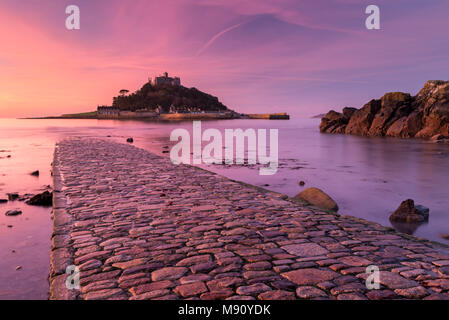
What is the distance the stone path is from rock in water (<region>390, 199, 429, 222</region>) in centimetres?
236

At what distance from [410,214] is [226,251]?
5794 millimetres

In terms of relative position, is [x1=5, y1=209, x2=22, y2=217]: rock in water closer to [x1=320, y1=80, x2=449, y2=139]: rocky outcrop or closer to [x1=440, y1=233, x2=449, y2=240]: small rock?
[x1=440, y1=233, x2=449, y2=240]: small rock

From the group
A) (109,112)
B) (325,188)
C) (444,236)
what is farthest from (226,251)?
(109,112)

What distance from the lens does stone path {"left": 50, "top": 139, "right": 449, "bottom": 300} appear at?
353 cm

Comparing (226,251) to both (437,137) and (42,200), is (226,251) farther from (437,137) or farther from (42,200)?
(437,137)

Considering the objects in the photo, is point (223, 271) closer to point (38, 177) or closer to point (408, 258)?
point (408, 258)

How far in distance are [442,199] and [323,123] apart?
43.1m

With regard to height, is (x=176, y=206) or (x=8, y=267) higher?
(x=176, y=206)

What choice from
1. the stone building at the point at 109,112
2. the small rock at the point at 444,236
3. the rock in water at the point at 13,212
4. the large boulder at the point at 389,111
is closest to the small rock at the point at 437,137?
the large boulder at the point at 389,111

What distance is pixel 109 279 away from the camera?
3756mm

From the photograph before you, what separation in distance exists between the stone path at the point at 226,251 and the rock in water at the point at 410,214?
7.75 ft

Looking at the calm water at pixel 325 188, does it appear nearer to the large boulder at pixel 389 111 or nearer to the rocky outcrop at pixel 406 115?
the rocky outcrop at pixel 406 115

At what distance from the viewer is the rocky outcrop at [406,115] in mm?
33469
